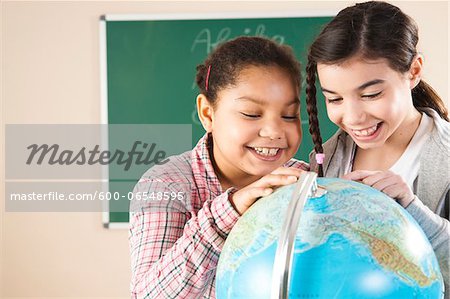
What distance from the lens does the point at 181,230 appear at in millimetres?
1402

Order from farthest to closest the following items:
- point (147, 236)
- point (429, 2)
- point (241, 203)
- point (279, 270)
Answer: point (429, 2)
point (147, 236)
point (241, 203)
point (279, 270)

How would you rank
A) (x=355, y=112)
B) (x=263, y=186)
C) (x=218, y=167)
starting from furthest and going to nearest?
(x=218, y=167) → (x=355, y=112) → (x=263, y=186)

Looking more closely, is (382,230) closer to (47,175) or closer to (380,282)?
(380,282)

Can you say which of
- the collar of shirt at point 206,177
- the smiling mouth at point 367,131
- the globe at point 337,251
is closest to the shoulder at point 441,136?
the smiling mouth at point 367,131

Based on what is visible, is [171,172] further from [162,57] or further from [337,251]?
[162,57]

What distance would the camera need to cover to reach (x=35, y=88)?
12.7ft

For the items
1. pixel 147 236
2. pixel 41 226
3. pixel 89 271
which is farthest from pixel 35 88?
pixel 147 236

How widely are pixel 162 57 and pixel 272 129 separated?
257 cm

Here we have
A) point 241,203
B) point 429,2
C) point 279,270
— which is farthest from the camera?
point 429,2

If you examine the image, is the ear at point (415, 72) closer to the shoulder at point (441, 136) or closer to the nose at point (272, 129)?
the shoulder at point (441, 136)

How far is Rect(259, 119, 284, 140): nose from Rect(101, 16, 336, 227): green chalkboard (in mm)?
2411

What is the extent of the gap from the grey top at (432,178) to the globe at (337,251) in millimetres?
120

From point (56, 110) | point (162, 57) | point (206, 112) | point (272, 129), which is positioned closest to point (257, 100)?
point (272, 129)

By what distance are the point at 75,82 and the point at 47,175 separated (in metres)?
0.55
